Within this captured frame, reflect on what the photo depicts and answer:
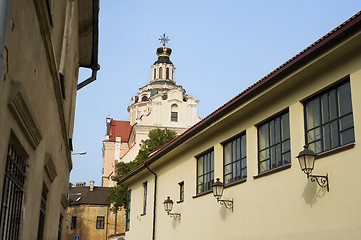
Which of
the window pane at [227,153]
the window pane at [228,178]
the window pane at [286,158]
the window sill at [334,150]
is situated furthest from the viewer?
the window pane at [227,153]

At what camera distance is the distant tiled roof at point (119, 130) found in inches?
2699

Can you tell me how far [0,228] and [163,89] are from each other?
66.5 metres

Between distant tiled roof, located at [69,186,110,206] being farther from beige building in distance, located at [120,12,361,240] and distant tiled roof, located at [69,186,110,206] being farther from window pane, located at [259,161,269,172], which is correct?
window pane, located at [259,161,269,172]

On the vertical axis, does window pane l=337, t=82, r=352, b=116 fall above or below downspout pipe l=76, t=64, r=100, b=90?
below

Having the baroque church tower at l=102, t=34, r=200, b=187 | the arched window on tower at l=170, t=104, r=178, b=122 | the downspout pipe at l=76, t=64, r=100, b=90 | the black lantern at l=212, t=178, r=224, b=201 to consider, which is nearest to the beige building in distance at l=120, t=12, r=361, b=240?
the black lantern at l=212, t=178, r=224, b=201

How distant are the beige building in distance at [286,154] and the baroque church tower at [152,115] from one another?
3943 centimetres

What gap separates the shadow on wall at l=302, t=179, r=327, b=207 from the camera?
30.9 ft

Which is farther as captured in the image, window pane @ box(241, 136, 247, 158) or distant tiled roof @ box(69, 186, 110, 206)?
distant tiled roof @ box(69, 186, 110, 206)

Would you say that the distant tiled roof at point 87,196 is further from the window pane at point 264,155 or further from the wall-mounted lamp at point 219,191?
the window pane at point 264,155

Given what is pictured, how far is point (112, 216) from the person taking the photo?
55250 millimetres

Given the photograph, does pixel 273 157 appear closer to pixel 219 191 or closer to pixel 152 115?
pixel 219 191

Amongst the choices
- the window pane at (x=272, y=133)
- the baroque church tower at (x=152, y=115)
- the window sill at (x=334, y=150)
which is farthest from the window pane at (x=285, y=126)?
the baroque church tower at (x=152, y=115)

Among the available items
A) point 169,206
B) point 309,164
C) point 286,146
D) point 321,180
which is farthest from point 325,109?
point 169,206

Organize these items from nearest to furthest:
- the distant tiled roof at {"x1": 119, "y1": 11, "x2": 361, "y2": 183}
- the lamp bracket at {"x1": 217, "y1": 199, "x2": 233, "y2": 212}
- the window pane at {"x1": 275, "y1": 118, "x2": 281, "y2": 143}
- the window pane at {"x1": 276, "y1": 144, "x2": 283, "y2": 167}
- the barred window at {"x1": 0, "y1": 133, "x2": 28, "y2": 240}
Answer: the barred window at {"x1": 0, "y1": 133, "x2": 28, "y2": 240}, the distant tiled roof at {"x1": 119, "y1": 11, "x2": 361, "y2": 183}, the window pane at {"x1": 276, "y1": 144, "x2": 283, "y2": 167}, the window pane at {"x1": 275, "y1": 118, "x2": 281, "y2": 143}, the lamp bracket at {"x1": 217, "y1": 199, "x2": 233, "y2": 212}
